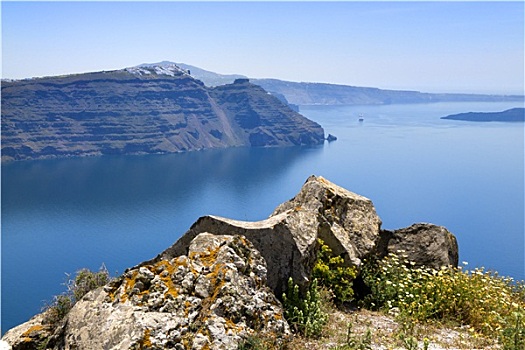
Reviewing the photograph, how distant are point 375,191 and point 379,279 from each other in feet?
511

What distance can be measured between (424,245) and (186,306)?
6891mm

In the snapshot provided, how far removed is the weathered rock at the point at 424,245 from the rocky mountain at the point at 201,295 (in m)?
2.98

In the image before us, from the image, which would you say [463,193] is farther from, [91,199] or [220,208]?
[91,199]

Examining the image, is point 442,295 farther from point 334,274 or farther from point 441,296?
point 334,274

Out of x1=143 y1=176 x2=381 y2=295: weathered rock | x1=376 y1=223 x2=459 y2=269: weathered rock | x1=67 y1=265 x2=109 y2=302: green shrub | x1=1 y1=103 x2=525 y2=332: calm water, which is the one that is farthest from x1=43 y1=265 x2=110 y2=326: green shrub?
x1=1 y1=103 x2=525 y2=332: calm water

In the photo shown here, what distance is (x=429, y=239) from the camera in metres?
11.2

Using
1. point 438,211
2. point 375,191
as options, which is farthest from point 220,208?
point 438,211

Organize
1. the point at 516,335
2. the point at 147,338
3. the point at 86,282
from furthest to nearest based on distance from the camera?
the point at 86,282, the point at 516,335, the point at 147,338

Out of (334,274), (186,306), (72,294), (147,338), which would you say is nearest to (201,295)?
(186,306)

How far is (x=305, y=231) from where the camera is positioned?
8383 mm

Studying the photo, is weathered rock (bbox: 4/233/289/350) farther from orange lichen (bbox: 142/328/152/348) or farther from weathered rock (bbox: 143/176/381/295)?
weathered rock (bbox: 143/176/381/295)

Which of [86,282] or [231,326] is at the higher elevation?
[231,326]

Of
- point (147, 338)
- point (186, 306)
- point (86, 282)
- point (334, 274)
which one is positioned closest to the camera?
point (147, 338)

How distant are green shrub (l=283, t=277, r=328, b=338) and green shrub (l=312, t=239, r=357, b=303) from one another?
1076 millimetres
